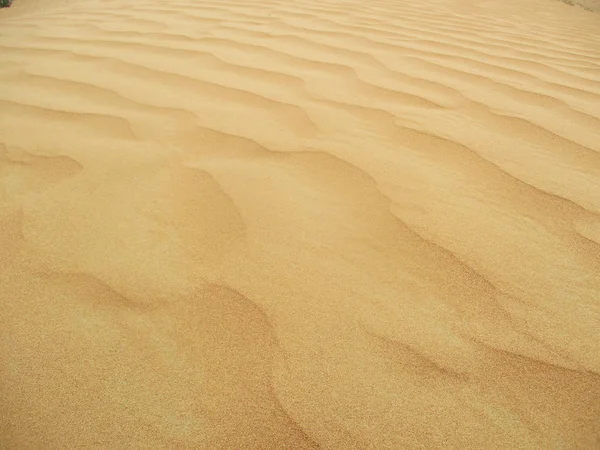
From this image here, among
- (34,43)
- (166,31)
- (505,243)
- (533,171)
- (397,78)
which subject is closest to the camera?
(505,243)

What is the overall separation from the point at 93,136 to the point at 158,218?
0.56 metres

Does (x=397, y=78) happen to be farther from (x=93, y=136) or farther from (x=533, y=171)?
(x=93, y=136)

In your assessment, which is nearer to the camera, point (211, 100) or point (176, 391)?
point (176, 391)

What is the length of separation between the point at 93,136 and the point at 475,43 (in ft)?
7.54

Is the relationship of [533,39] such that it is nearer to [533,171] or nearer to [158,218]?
[533,171]

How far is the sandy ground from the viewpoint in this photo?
56 centimetres

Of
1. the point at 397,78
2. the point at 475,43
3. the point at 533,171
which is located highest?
the point at 475,43

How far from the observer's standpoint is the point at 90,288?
28.9 inches

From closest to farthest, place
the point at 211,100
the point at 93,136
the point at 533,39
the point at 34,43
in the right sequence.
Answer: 1. the point at 93,136
2. the point at 211,100
3. the point at 34,43
4. the point at 533,39

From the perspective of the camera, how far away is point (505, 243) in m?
0.83

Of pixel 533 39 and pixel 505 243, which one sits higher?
pixel 533 39

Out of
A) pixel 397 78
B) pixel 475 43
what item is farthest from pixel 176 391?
pixel 475 43

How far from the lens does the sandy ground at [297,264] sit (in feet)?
1.83

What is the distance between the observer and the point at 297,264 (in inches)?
30.9
